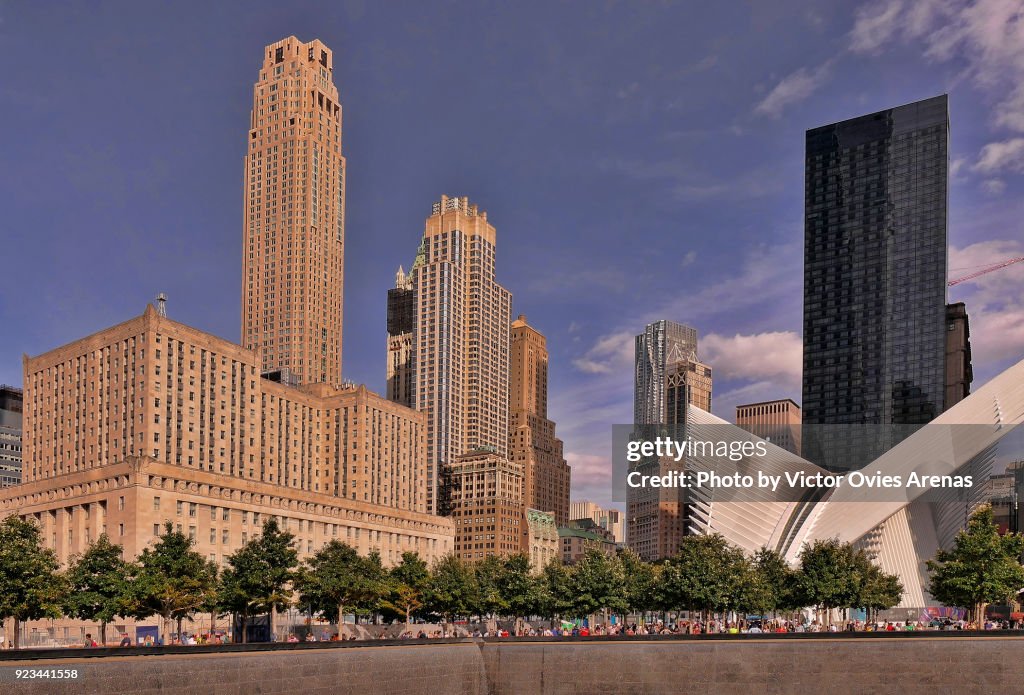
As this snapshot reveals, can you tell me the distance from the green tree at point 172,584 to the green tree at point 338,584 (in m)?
6.96

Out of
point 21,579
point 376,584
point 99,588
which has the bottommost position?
point 376,584

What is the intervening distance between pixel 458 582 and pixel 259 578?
71.3 ft

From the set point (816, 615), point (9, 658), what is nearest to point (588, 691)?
point (9, 658)

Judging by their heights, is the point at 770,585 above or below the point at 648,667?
above

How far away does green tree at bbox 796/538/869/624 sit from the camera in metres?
85.2

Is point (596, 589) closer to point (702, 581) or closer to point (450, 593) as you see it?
point (702, 581)

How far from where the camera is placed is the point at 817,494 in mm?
111188

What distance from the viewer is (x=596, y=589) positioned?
86.0m

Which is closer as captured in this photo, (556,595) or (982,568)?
(982,568)

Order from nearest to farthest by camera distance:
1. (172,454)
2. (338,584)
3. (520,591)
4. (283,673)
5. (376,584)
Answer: (283,673), (338,584), (376,584), (520,591), (172,454)

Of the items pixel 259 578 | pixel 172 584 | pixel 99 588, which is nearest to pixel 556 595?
pixel 259 578

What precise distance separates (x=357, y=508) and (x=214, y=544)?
32662 mm

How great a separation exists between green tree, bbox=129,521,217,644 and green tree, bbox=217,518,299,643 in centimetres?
151
